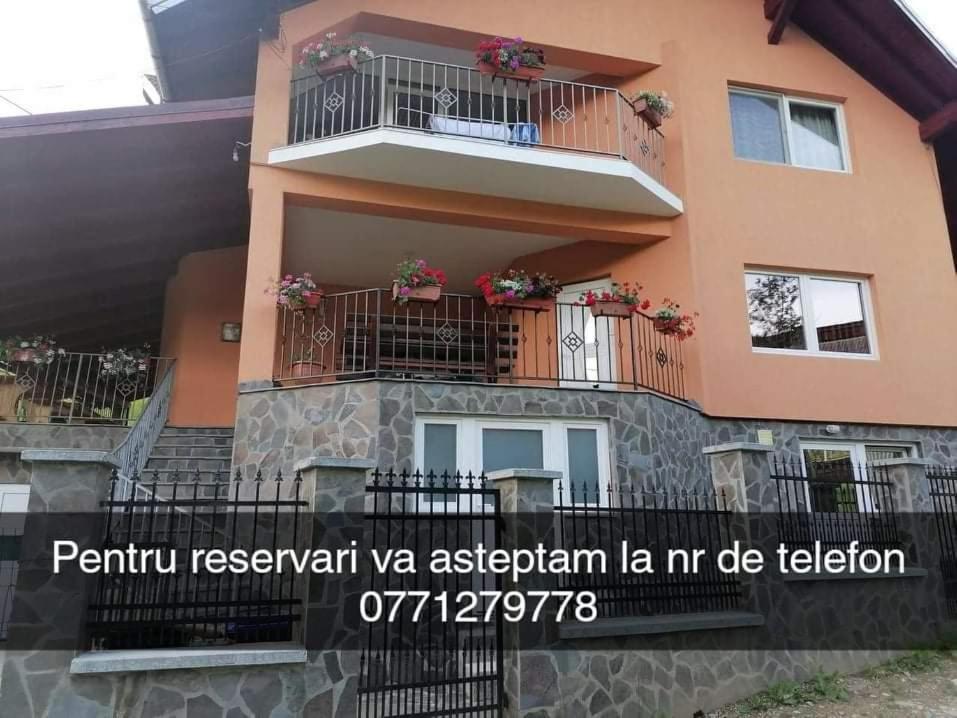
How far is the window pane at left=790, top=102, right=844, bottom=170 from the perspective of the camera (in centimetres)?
1147

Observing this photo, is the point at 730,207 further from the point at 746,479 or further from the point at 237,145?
the point at 237,145

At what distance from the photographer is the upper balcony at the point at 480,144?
29.2 ft

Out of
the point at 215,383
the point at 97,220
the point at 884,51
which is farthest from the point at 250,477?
the point at 884,51

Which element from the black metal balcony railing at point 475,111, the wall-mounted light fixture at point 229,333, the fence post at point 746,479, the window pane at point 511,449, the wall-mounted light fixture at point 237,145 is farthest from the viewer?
the wall-mounted light fixture at point 229,333

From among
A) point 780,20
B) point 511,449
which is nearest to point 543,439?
point 511,449

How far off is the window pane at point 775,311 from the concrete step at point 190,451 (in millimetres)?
7526

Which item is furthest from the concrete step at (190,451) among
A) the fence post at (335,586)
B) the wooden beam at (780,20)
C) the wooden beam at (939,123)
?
the wooden beam at (939,123)

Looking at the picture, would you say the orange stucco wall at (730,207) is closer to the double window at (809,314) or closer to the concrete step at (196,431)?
the double window at (809,314)

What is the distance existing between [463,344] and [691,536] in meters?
6.20

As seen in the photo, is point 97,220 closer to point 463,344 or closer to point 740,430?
point 463,344

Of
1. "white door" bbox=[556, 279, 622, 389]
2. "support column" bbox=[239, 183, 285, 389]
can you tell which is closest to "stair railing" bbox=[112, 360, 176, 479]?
"support column" bbox=[239, 183, 285, 389]

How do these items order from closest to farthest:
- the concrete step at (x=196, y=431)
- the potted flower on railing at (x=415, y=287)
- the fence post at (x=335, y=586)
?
the fence post at (x=335, y=586), the potted flower on railing at (x=415, y=287), the concrete step at (x=196, y=431)

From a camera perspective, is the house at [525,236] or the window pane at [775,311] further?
the window pane at [775,311]

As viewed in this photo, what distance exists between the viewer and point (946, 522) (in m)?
7.93
